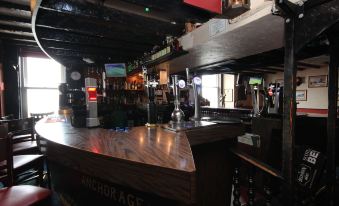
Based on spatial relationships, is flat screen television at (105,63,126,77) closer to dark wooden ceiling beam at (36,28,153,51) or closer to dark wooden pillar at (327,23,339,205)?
dark wooden ceiling beam at (36,28,153,51)

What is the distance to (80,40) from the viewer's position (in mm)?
3635

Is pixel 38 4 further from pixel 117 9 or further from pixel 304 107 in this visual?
pixel 304 107

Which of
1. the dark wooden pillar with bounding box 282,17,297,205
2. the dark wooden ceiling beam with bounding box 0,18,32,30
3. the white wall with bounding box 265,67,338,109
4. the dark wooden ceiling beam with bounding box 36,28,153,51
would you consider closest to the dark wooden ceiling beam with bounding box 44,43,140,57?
the dark wooden ceiling beam with bounding box 36,28,153,51

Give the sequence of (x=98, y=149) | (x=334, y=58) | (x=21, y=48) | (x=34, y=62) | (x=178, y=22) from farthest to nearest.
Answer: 1. (x=34, y=62)
2. (x=21, y=48)
3. (x=178, y=22)
4. (x=334, y=58)
5. (x=98, y=149)

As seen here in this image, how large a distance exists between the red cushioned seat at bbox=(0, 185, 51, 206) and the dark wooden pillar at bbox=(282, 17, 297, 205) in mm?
1818

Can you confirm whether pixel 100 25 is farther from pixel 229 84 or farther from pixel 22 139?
pixel 229 84

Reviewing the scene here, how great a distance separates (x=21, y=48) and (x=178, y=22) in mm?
6298

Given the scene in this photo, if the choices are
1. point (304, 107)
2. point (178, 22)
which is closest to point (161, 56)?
point (178, 22)

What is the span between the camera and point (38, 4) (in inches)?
82.2

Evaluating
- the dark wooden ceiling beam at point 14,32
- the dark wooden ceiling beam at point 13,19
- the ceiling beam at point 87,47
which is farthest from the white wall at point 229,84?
the dark wooden ceiling beam at point 13,19

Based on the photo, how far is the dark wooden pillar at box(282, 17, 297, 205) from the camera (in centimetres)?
139

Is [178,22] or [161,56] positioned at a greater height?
[178,22]

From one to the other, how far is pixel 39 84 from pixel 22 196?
7.09 meters

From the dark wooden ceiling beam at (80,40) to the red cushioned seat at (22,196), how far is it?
2354 mm
